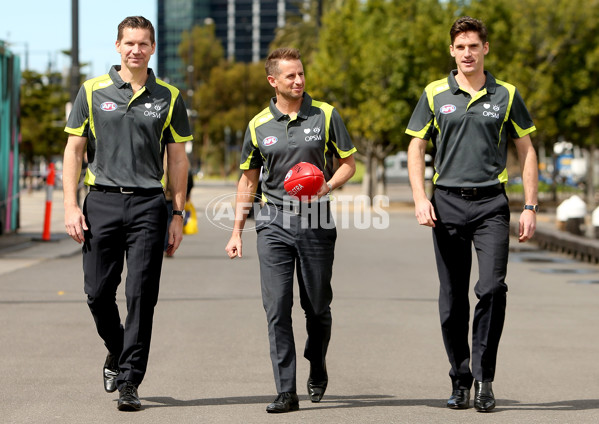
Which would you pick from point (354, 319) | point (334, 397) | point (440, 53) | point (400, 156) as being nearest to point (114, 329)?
point (334, 397)

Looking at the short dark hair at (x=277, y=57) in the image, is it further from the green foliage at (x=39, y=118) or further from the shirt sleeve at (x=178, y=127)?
the green foliage at (x=39, y=118)

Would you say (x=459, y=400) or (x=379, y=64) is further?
(x=379, y=64)

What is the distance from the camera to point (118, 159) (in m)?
6.07

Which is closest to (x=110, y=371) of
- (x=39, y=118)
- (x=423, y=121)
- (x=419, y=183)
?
(x=419, y=183)

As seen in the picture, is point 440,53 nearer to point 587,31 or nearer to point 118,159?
point 587,31

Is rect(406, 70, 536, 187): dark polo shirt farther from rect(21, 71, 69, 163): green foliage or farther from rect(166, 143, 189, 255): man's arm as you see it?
rect(21, 71, 69, 163): green foliage

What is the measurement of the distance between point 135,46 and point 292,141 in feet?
3.28

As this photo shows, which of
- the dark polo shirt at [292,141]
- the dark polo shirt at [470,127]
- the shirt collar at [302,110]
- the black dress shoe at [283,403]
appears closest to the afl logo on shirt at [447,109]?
the dark polo shirt at [470,127]

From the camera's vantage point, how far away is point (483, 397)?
6.12m

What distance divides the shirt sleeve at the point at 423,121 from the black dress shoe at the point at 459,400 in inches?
56.9

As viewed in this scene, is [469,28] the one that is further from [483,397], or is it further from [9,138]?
[9,138]

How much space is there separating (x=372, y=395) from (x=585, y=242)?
12225 mm

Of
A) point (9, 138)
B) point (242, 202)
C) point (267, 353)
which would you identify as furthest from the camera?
point (9, 138)

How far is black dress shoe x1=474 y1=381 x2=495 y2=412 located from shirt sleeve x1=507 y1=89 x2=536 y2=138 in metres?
1.41
